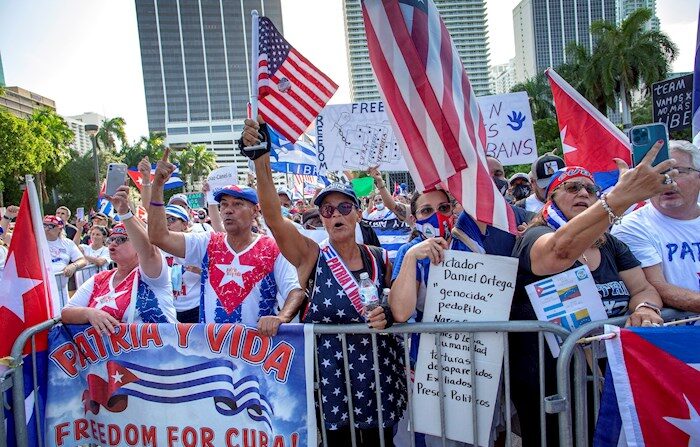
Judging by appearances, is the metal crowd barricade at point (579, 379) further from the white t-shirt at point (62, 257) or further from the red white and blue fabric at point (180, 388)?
the white t-shirt at point (62, 257)

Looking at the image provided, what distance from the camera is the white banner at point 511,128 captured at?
280 inches

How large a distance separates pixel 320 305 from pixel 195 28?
527 ft

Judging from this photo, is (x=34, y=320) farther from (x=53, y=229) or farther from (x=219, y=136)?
(x=219, y=136)

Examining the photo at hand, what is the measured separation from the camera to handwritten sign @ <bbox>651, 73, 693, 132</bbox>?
5.53 metres

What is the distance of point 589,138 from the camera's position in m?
5.43

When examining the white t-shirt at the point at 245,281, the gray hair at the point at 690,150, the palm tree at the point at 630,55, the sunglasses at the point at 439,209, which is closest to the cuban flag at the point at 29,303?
the white t-shirt at the point at 245,281

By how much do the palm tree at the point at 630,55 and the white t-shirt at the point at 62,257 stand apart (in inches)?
1603

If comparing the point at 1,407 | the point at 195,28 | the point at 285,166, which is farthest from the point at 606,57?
the point at 195,28

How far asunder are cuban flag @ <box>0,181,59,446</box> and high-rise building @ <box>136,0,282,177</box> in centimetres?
13870

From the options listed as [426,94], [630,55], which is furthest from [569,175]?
[630,55]

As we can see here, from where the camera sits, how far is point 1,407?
2887 millimetres

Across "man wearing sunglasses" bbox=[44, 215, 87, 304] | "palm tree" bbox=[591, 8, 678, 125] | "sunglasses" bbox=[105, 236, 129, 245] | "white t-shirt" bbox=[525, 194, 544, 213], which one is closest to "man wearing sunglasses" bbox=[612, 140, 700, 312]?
"white t-shirt" bbox=[525, 194, 544, 213]

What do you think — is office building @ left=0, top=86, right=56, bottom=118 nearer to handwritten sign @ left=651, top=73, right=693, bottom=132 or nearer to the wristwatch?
handwritten sign @ left=651, top=73, right=693, bottom=132

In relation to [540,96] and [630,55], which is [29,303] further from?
[540,96]
